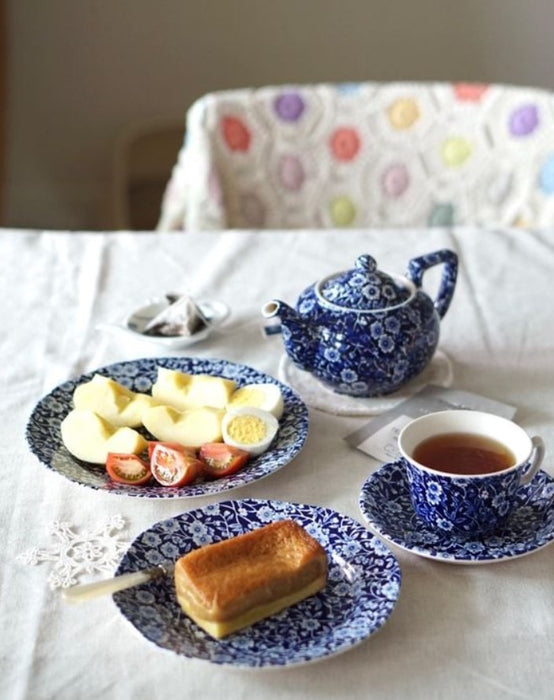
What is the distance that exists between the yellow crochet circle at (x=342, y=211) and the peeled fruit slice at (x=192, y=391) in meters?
0.88

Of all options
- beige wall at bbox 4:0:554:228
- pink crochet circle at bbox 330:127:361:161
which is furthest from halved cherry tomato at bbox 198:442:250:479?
beige wall at bbox 4:0:554:228

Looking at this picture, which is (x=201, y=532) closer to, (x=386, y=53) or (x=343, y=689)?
(x=343, y=689)

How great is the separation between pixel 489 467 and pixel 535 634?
0.15 m

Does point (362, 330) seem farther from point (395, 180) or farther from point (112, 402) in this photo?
point (395, 180)

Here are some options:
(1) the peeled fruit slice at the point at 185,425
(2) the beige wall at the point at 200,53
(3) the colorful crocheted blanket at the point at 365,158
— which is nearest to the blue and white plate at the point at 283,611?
(1) the peeled fruit slice at the point at 185,425

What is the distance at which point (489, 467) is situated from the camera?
829 millimetres

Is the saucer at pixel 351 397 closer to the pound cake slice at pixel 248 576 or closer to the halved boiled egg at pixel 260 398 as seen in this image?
the halved boiled egg at pixel 260 398

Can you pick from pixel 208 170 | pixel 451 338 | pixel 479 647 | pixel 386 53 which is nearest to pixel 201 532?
pixel 479 647

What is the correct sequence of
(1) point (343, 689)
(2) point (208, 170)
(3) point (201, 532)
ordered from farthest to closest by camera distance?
(2) point (208, 170) < (3) point (201, 532) < (1) point (343, 689)

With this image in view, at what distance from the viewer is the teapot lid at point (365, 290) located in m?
1.01

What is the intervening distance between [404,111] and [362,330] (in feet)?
2.92

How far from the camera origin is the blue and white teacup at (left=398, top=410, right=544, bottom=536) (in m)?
0.78

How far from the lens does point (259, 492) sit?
35.2 inches

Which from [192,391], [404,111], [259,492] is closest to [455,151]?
[404,111]
